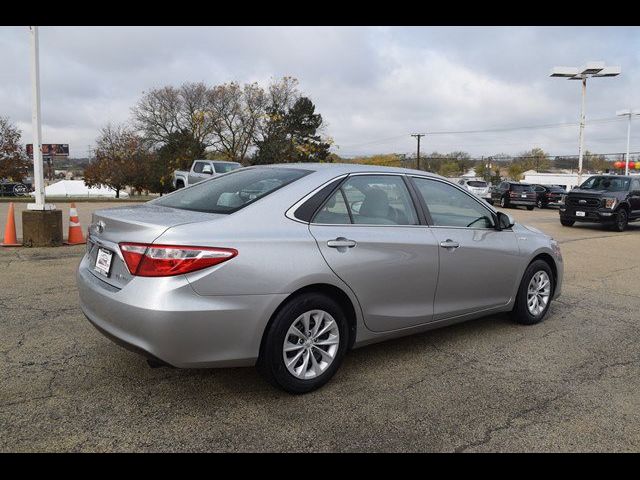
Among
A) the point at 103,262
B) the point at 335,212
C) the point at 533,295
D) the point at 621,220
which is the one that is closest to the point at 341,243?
the point at 335,212

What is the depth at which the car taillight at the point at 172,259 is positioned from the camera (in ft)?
9.48

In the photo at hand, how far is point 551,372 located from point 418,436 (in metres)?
1.59

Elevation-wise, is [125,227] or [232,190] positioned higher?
[232,190]

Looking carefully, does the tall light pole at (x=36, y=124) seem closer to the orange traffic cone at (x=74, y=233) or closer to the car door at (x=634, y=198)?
the orange traffic cone at (x=74, y=233)

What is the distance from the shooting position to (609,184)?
16.5 meters

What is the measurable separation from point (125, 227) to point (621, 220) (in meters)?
16.3

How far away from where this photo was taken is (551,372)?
12.8ft

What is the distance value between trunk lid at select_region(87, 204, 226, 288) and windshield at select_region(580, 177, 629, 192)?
53.7 feet

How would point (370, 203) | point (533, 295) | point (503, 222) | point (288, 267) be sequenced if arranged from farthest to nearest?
point (533, 295)
point (503, 222)
point (370, 203)
point (288, 267)

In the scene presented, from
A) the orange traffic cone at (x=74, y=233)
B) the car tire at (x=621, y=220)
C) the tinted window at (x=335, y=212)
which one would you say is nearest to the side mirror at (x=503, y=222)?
the tinted window at (x=335, y=212)

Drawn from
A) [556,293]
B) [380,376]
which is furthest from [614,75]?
[380,376]

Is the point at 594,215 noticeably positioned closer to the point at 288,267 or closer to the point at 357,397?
the point at 357,397

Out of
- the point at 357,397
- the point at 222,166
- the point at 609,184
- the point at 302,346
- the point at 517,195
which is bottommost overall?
the point at 357,397

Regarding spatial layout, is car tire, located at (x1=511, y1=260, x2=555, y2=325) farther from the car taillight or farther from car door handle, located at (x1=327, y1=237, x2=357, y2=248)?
the car taillight
